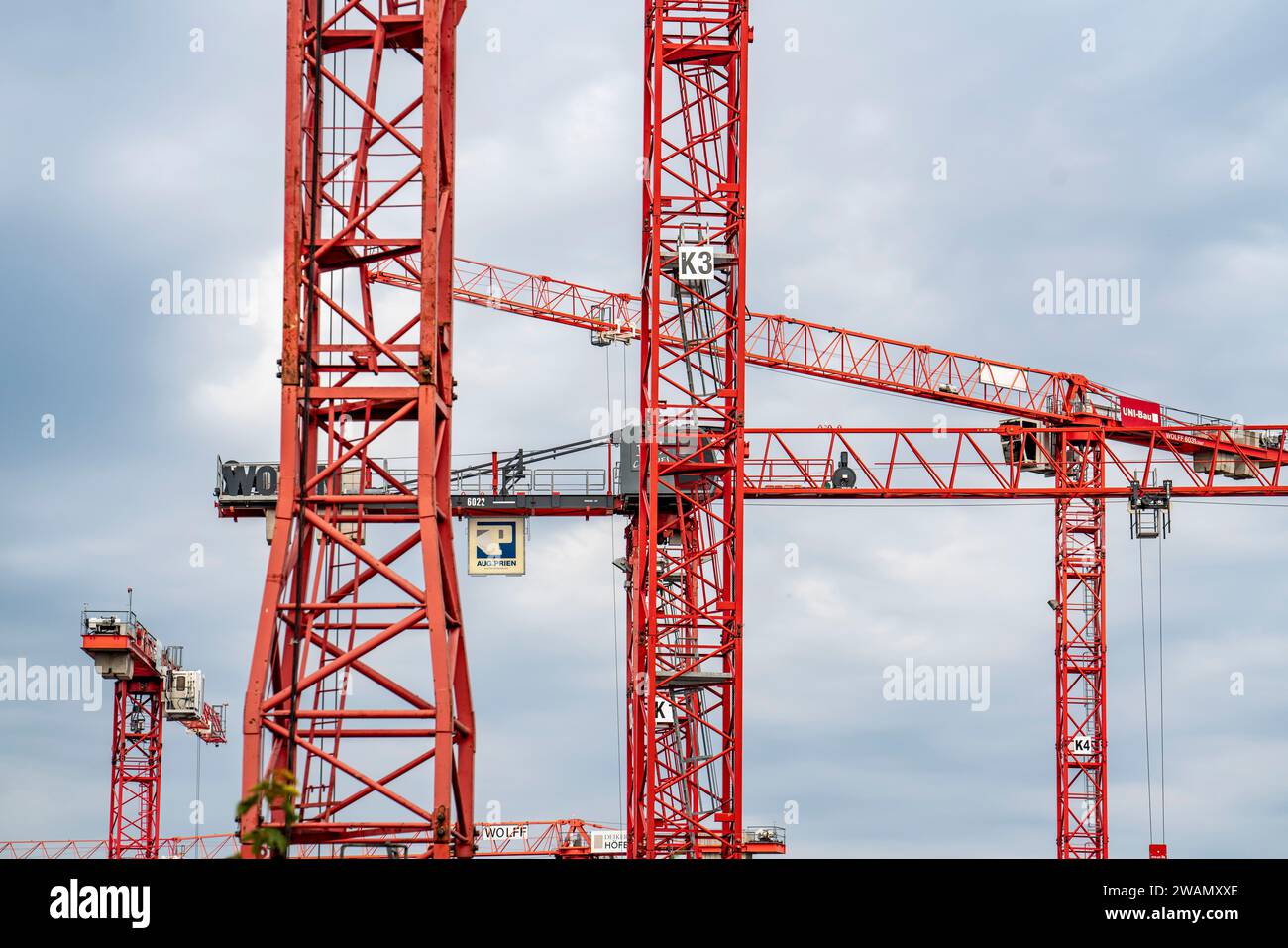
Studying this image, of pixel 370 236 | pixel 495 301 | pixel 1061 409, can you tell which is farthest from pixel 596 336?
pixel 370 236

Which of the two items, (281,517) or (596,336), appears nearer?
(281,517)

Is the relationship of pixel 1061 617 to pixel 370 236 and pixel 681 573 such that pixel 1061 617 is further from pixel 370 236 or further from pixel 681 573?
pixel 370 236

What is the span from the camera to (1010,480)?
271ft

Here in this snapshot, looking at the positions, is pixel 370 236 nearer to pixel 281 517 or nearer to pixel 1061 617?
pixel 281 517

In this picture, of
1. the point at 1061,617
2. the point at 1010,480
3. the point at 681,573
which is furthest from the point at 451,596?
the point at 1061,617

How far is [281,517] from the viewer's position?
111ft
